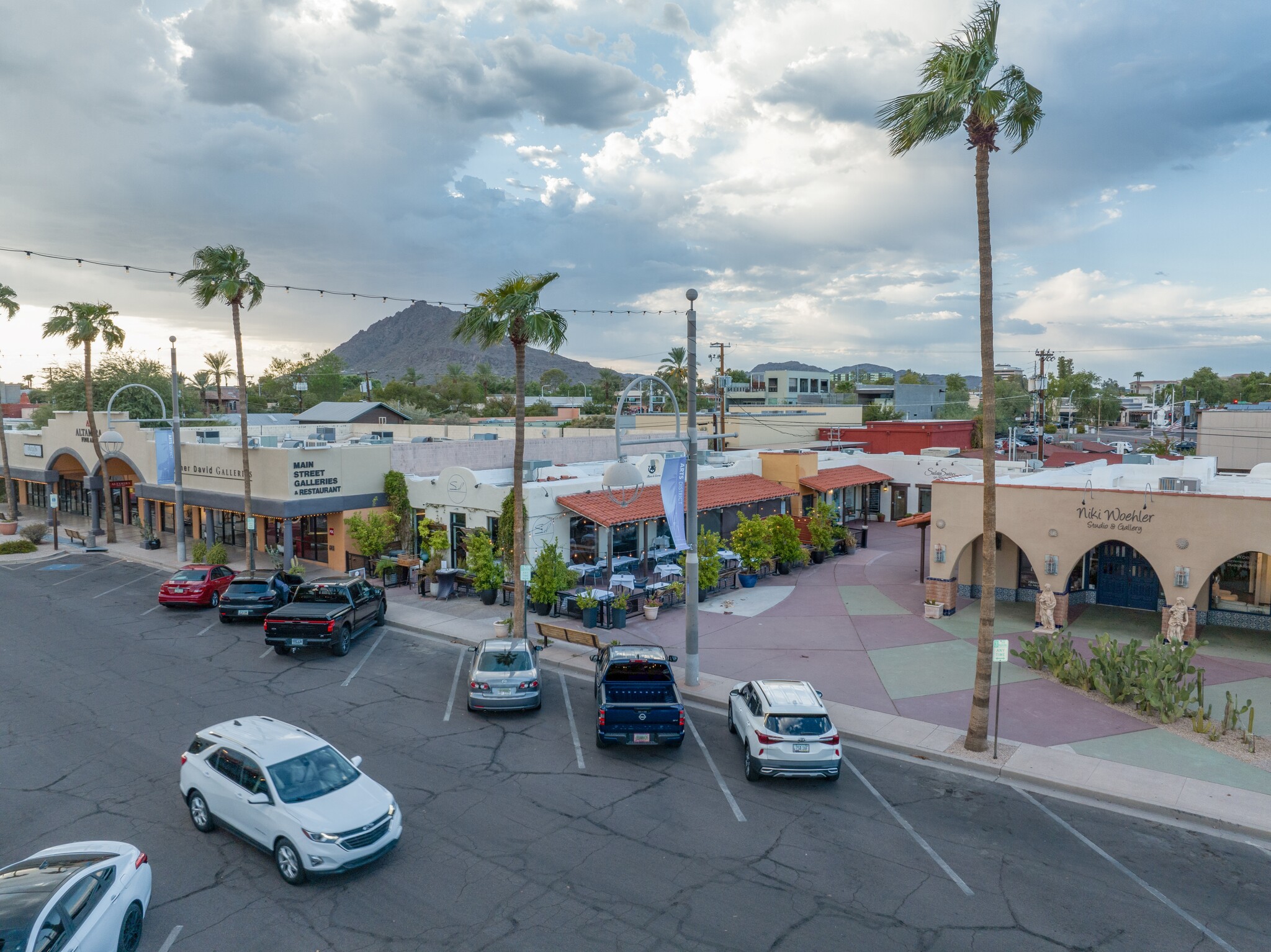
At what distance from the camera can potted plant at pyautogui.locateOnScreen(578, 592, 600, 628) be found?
24.0 meters

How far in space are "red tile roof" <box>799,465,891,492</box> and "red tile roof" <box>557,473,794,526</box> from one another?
5.12 ft

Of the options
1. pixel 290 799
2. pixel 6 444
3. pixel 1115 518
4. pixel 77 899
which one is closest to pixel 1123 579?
pixel 1115 518

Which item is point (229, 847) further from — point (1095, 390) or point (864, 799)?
point (1095, 390)

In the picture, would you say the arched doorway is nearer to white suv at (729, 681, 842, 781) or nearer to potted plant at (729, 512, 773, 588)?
potted plant at (729, 512, 773, 588)

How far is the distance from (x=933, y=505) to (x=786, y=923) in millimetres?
19412

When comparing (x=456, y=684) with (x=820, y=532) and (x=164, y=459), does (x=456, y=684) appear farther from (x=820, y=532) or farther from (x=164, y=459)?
(x=164, y=459)

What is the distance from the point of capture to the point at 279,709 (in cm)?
1705

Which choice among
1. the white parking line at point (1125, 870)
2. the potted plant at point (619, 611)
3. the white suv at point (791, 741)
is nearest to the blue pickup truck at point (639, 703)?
the white suv at point (791, 741)

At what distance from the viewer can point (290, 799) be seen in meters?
10.6

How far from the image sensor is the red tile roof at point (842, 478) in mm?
38875

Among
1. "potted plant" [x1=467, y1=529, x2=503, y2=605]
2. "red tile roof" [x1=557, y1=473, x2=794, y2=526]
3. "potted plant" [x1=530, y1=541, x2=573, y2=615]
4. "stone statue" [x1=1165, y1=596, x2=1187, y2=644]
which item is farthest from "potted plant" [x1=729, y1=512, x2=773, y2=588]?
"stone statue" [x1=1165, y1=596, x2=1187, y2=644]

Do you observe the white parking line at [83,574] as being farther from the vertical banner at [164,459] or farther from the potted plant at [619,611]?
the potted plant at [619,611]

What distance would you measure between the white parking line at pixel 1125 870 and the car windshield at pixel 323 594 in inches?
692

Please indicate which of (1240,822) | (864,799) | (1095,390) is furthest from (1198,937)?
(1095,390)
